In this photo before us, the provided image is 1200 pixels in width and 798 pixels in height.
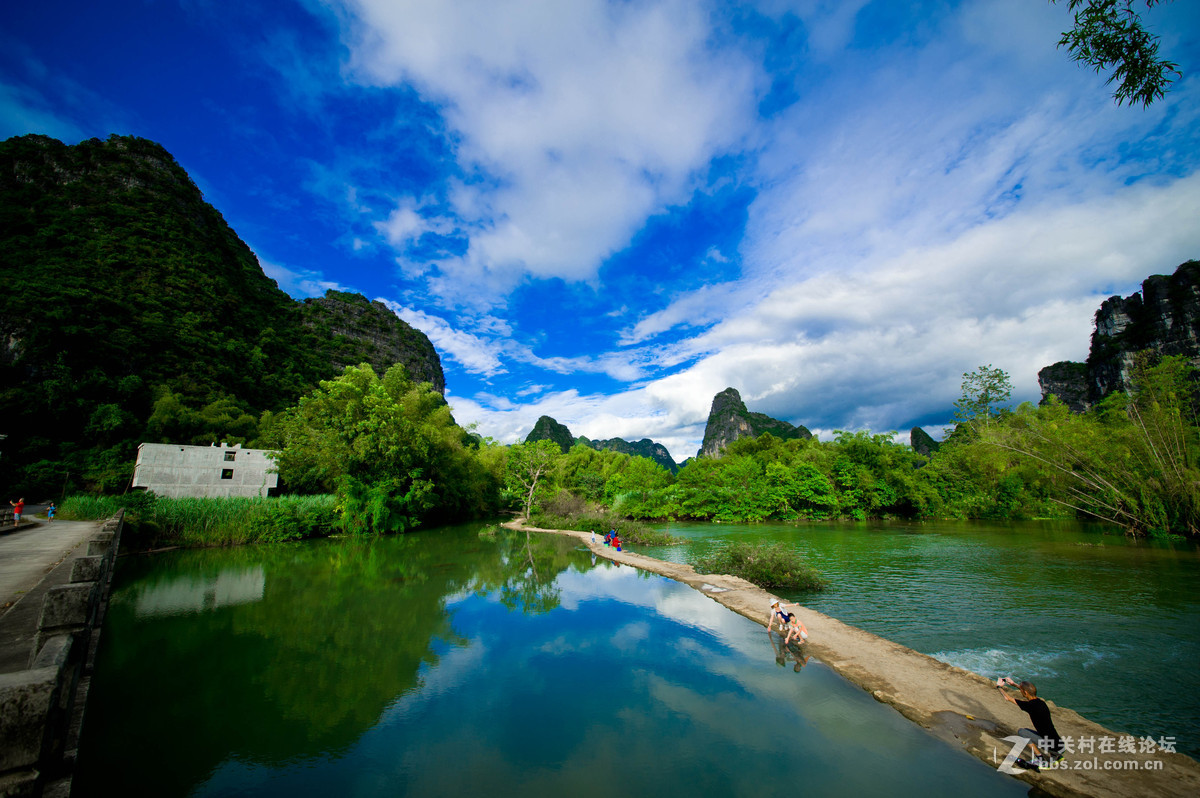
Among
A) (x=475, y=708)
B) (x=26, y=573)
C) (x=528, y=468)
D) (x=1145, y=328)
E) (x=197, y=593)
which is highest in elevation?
(x=1145, y=328)

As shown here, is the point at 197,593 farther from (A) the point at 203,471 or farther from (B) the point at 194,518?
(A) the point at 203,471

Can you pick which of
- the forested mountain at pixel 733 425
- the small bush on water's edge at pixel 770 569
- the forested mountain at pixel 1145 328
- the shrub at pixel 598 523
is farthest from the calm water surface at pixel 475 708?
the forested mountain at pixel 733 425

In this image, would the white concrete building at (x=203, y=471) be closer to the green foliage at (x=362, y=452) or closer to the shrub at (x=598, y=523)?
the green foliage at (x=362, y=452)

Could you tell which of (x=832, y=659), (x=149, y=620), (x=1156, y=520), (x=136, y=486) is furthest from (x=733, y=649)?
(x=136, y=486)

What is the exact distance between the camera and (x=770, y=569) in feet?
49.9

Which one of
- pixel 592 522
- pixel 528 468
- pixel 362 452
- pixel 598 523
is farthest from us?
pixel 528 468

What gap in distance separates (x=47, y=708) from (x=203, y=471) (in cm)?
3661

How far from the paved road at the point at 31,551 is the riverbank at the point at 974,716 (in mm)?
13518

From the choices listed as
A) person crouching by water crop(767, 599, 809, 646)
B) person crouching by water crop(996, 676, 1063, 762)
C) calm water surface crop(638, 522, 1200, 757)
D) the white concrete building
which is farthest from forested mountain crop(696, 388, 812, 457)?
person crouching by water crop(996, 676, 1063, 762)

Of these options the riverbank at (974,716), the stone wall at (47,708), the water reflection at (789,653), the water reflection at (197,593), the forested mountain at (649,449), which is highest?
the forested mountain at (649,449)

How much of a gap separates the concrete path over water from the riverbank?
1083cm

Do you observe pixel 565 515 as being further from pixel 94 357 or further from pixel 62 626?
pixel 94 357

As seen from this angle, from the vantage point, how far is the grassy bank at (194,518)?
2108 cm

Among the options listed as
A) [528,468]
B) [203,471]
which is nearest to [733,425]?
[528,468]
